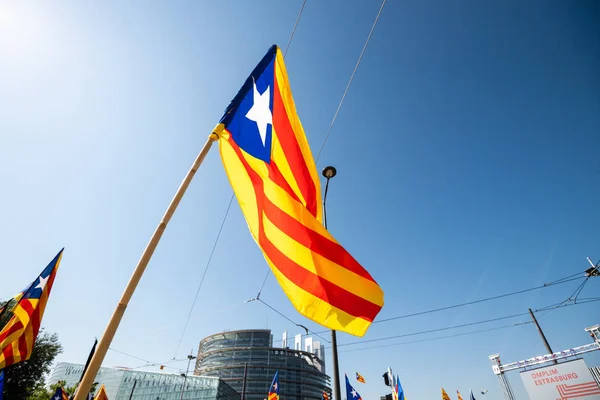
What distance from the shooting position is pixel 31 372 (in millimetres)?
26219

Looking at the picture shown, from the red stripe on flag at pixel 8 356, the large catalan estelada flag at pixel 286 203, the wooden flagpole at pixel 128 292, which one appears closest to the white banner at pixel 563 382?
the large catalan estelada flag at pixel 286 203

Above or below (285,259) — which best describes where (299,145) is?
above

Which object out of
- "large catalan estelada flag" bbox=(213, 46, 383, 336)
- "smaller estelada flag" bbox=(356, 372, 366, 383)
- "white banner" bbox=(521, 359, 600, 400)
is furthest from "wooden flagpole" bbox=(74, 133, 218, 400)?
"smaller estelada flag" bbox=(356, 372, 366, 383)

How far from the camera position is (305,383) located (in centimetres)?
9681

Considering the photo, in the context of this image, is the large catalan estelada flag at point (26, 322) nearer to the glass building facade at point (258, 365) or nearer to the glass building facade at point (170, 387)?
the glass building facade at point (170, 387)

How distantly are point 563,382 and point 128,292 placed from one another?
20.9 metres

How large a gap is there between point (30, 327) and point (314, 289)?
359 inches

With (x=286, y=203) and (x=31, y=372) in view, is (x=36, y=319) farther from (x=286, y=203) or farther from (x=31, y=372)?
(x=31, y=372)

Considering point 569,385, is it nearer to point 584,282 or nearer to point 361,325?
point 584,282

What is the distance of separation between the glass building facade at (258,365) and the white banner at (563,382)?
9124 cm

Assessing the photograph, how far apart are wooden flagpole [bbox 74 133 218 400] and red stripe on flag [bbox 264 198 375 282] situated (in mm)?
1280

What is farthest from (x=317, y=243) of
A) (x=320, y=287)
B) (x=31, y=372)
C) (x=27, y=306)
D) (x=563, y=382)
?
(x=31, y=372)

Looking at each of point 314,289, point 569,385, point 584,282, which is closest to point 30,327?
point 314,289

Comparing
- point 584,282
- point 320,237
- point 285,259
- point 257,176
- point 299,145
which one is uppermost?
point 584,282
